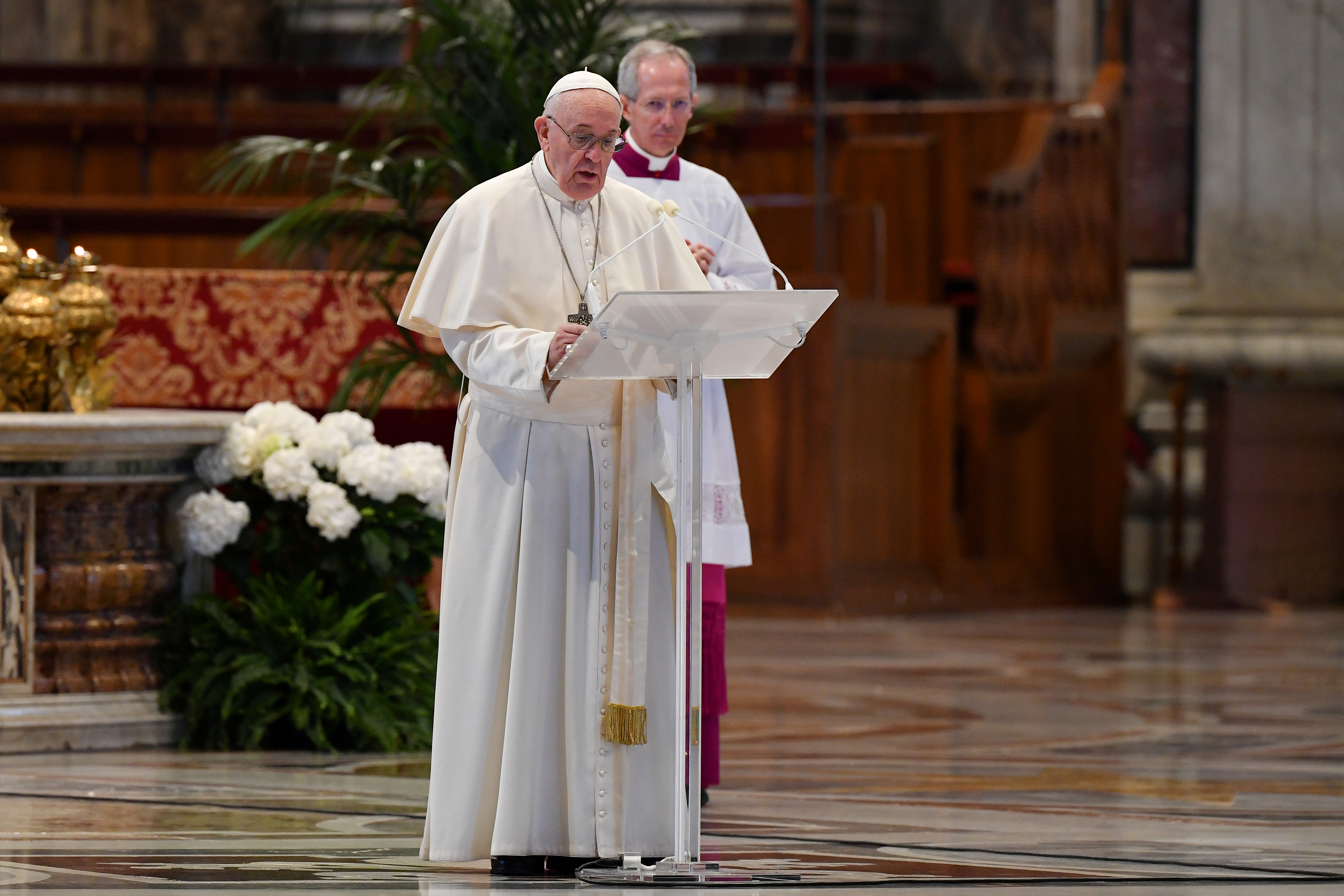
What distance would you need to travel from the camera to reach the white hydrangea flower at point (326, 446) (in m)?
5.58

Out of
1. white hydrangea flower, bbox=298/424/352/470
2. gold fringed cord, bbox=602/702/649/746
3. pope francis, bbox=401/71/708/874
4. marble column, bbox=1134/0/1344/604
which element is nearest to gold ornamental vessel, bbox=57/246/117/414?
white hydrangea flower, bbox=298/424/352/470

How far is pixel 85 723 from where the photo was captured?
533 cm

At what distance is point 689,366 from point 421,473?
2287mm

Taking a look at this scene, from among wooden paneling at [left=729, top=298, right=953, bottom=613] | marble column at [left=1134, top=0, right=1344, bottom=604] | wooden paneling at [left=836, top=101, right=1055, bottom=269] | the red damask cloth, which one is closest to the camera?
the red damask cloth

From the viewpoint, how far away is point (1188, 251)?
10.8 m

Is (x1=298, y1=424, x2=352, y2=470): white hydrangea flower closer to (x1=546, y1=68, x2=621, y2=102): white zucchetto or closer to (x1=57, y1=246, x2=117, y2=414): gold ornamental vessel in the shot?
(x1=57, y1=246, x2=117, y2=414): gold ornamental vessel

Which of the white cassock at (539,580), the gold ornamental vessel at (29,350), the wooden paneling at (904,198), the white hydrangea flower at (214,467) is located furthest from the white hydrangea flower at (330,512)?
the wooden paneling at (904,198)

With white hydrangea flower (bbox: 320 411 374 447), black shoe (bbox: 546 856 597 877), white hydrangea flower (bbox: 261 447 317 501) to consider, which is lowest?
black shoe (bbox: 546 856 597 877)

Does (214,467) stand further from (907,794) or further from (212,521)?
(907,794)

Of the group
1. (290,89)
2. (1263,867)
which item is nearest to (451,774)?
(1263,867)

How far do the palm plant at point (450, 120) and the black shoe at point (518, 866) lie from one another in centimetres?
229

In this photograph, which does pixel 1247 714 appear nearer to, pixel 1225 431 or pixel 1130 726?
pixel 1130 726

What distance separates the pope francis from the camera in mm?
3557

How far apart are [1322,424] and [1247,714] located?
4422 millimetres
